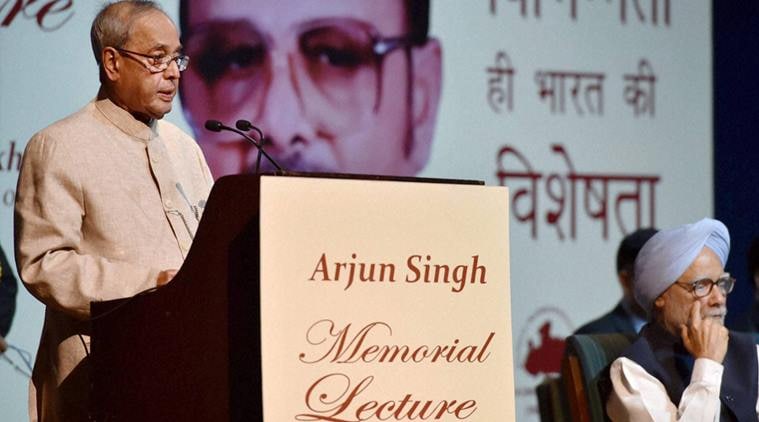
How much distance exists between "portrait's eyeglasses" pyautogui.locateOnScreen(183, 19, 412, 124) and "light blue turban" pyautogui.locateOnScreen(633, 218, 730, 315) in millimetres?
1470

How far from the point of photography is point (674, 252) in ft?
11.7

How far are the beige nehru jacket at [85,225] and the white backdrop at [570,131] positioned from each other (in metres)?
2.21

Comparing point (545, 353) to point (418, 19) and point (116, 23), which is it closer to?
point (418, 19)

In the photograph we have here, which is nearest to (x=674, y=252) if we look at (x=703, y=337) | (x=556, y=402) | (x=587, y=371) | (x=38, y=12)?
(x=703, y=337)

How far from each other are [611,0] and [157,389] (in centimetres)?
350

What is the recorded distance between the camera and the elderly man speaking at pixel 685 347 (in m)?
3.39

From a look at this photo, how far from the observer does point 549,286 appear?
5.14m

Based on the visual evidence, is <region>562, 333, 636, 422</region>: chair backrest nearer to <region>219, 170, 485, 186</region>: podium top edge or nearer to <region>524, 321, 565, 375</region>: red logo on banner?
<region>219, 170, 485, 186</region>: podium top edge

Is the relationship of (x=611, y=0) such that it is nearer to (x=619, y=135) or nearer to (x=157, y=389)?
(x=619, y=135)

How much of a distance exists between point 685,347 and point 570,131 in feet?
5.94

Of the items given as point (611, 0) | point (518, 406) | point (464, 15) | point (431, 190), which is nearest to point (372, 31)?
point (464, 15)

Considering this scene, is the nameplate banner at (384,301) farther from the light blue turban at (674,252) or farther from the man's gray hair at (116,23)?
the light blue turban at (674,252)

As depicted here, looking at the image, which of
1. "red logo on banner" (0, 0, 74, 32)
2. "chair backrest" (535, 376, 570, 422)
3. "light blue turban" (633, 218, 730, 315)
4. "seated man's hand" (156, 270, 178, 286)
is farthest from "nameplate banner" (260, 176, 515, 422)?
"red logo on banner" (0, 0, 74, 32)

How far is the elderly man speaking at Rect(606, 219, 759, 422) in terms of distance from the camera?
3389 mm
